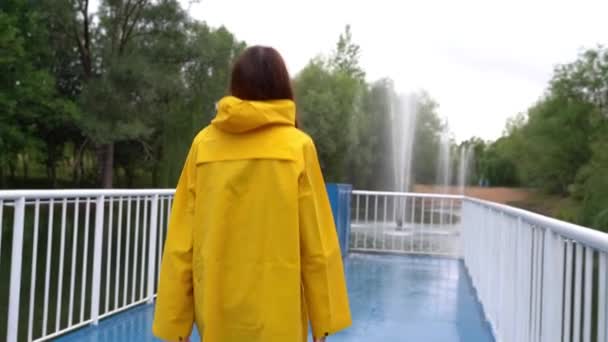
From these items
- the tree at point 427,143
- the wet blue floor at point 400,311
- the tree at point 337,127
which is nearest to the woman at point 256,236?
the wet blue floor at point 400,311

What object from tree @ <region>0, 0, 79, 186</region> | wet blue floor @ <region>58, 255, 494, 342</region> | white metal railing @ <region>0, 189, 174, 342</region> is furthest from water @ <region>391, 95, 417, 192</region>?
tree @ <region>0, 0, 79, 186</region>

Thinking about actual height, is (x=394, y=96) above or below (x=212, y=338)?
above

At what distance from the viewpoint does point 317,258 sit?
4.72ft

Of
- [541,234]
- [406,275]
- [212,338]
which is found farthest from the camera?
[406,275]

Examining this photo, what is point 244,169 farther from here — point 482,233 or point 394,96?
point 394,96

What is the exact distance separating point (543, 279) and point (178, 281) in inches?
46.2

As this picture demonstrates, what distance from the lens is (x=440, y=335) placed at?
3270 millimetres

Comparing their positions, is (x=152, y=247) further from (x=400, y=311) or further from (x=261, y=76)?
(x=261, y=76)

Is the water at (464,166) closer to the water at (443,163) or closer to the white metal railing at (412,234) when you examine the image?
the water at (443,163)

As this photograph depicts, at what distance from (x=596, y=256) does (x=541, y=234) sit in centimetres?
65

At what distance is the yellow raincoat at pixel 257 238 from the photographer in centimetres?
140

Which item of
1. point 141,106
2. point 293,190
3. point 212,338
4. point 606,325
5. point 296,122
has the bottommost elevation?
point 212,338

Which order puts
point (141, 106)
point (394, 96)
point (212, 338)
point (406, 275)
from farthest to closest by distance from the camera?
point (141, 106) < point (394, 96) < point (406, 275) < point (212, 338)

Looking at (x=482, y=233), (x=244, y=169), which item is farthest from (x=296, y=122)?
(x=482, y=233)
